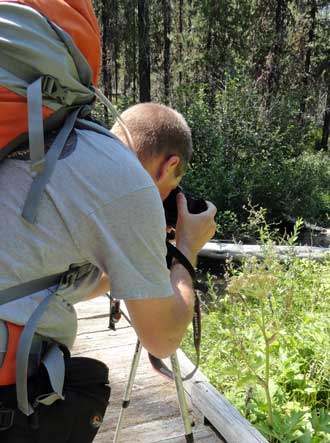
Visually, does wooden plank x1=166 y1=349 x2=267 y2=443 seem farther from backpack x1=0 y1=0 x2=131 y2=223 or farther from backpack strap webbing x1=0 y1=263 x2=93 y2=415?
backpack x1=0 y1=0 x2=131 y2=223

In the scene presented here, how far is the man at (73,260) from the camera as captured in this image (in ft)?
3.18

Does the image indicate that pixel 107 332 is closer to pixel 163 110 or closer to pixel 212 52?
pixel 163 110

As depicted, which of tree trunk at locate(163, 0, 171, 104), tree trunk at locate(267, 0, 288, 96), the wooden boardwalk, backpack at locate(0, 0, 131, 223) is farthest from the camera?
tree trunk at locate(163, 0, 171, 104)

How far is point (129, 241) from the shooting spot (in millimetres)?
989

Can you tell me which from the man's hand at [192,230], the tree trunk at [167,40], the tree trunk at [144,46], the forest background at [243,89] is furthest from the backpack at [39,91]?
the tree trunk at [167,40]

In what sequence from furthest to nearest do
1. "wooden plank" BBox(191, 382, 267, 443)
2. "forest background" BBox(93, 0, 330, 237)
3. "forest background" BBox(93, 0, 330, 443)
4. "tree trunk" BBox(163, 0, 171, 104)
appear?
"tree trunk" BBox(163, 0, 171, 104), "forest background" BBox(93, 0, 330, 237), "forest background" BBox(93, 0, 330, 443), "wooden plank" BBox(191, 382, 267, 443)

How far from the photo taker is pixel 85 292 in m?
1.18

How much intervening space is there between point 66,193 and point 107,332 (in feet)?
9.37

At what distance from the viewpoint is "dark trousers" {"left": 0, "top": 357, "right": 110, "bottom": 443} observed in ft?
3.55

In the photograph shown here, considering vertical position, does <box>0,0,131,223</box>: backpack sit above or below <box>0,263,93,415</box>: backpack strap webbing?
above

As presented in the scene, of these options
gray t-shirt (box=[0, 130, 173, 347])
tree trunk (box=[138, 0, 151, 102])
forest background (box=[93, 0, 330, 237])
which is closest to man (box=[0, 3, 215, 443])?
gray t-shirt (box=[0, 130, 173, 347])

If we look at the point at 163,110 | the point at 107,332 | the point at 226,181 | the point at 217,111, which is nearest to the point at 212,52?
the point at 217,111

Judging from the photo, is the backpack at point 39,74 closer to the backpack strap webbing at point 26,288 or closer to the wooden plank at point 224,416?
the backpack strap webbing at point 26,288

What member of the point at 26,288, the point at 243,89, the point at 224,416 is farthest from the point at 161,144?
the point at 243,89
